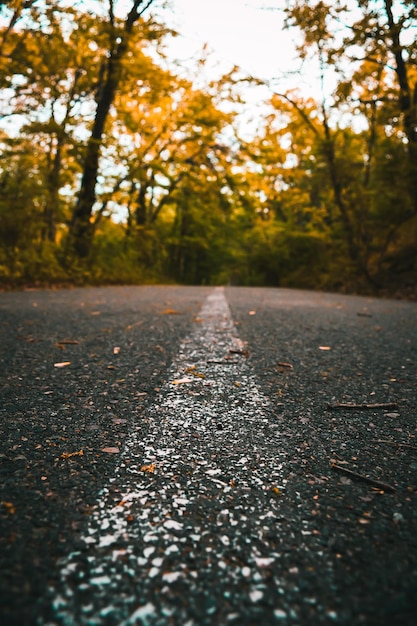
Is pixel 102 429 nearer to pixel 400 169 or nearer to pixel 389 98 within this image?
pixel 400 169

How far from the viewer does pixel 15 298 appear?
628 cm

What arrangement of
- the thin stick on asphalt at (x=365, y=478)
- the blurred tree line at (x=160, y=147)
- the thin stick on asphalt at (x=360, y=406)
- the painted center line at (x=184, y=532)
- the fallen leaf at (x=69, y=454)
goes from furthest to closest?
the blurred tree line at (x=160, y=147) → the thin stick on asphalt at (x=360, y=406) → the fallen leaf at (x=69, y=454) → the thin stick on asphalt at (x=365, y=478) → the painted center line at (x=184, y=532)

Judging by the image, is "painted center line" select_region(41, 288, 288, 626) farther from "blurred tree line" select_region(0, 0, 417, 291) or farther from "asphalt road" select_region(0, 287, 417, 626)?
"blurred tree line" select_region(0, 0, 417, 291)

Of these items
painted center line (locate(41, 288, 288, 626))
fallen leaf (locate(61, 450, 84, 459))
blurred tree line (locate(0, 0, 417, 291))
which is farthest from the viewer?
blurred tree line (locate(0, 0, 417, 291))

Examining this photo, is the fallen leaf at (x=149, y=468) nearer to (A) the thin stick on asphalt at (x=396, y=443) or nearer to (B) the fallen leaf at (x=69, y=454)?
(B) the fallen leaf at (x=69, y=454)

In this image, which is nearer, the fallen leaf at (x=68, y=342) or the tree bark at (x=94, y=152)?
the fallen leaf at (x=68, y=342)

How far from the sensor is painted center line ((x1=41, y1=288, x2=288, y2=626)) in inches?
28.5

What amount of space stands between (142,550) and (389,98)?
1175 centimetres

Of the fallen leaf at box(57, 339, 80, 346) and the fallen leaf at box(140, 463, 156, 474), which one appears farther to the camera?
the fallen leaf at box(57, 339, 80, 346)

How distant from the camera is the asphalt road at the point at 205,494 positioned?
743 millimetres

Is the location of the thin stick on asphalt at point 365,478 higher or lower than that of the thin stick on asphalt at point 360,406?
lower

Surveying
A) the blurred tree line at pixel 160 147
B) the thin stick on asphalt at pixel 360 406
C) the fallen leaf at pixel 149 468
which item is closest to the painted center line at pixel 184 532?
the fallen leaf at pixel 149 468

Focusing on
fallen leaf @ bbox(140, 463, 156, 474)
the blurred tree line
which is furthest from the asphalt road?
the blurred tree line

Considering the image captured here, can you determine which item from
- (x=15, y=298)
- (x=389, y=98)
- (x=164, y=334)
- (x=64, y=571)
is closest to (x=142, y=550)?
(x=64, y=571)
